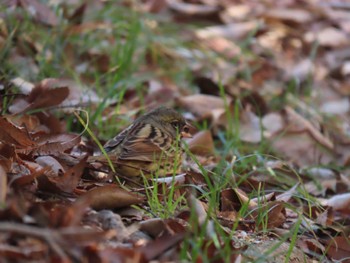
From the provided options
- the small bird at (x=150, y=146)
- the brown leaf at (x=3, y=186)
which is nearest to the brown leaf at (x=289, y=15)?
the small bird at (x=150, y=146)

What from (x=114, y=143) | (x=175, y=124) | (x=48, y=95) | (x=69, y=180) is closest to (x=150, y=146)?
(x=114, y=143)

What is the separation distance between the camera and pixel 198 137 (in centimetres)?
488

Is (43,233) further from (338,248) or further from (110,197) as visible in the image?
(338,248)

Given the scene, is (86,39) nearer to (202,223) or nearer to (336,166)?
(336,166)

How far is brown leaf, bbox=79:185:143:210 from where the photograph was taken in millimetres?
3035

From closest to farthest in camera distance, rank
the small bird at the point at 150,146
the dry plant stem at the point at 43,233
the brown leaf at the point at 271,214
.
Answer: the dry plant stem at the point at 43,233
the brown leaf at the point at 271,214
the small bird at the point at 150,146

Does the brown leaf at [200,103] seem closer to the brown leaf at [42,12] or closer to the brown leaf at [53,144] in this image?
the brown leaf at [42,12]

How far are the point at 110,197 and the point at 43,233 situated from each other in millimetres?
808

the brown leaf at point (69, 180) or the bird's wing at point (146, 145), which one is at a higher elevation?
the brown leaf at point (69, 180)

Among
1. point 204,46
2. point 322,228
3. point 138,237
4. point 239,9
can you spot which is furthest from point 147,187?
point 239,9

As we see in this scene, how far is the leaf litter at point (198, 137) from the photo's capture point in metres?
2.73

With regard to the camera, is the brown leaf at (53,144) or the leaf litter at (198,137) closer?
the leaf litter at (198,137)

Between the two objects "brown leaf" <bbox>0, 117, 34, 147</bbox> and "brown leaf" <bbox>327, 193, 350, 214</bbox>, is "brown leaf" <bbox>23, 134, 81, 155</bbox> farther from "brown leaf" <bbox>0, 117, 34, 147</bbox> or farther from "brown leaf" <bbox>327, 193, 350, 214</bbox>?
"brown leaf" <bbox>327, 193, 350, 214</bbox>

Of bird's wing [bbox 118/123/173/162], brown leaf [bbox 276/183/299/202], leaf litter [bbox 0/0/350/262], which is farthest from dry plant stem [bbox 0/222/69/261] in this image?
brown leaf [bbox 276/183/299/202]
